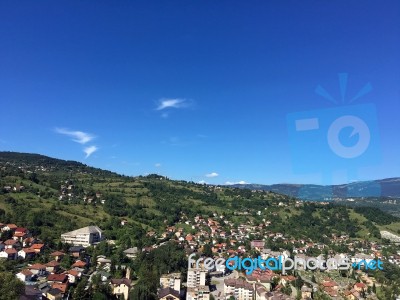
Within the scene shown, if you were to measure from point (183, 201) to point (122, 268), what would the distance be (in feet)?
132

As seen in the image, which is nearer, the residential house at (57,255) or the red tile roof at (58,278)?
the red tile roof at (58,278)

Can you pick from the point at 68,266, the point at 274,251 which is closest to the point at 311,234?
the point at 274,251

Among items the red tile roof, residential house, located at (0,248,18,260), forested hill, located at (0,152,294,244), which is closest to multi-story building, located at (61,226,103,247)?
forested hill, located at (0,152,294,244)

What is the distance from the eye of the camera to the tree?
506 inches

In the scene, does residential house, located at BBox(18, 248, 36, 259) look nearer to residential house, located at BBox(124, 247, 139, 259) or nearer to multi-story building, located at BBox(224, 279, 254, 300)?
residential house, located at BBox(124, 247, 139, 259)

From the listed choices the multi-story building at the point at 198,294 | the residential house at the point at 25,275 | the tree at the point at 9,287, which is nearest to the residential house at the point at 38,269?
the residential house at the point at 25,275

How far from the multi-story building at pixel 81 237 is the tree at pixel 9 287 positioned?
21735mm

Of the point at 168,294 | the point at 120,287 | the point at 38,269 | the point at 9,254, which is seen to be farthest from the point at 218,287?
the point at 9,254

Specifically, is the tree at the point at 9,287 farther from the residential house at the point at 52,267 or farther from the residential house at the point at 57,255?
the residential house at the point at 57,255

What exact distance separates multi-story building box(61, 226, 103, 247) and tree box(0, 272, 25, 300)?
21735 mm

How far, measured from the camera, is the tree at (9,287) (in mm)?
12859

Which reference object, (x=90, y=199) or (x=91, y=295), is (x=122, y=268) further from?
(x=90, y=199)

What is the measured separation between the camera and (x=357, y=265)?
36.0 metres

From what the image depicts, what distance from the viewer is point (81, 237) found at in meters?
35.8
